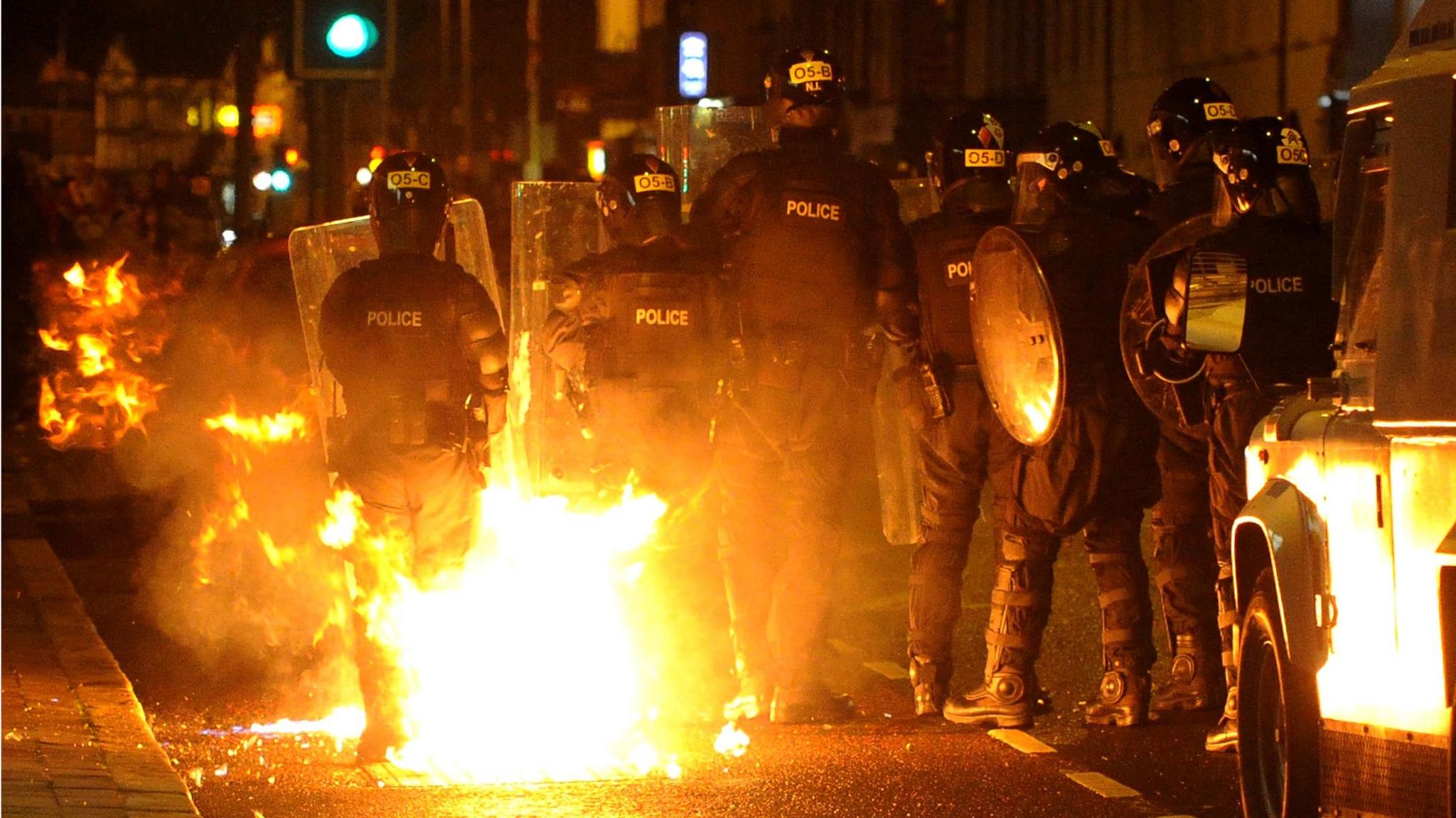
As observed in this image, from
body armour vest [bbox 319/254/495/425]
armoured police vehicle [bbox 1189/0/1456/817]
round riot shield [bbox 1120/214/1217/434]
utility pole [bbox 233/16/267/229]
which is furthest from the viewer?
utility pole [bbox 233/16/267/229]

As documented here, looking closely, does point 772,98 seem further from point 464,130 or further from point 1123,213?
point 464,130

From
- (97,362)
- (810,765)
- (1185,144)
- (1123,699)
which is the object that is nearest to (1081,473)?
(1123,699)

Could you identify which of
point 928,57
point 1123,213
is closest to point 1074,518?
point 1123,213

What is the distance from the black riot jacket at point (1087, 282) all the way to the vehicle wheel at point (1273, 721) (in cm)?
199

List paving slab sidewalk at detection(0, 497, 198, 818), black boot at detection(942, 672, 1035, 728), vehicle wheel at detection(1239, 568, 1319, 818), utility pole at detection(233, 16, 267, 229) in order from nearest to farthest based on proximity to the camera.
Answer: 1. vehicle wheel at detection(1239, 568, 1319, 818)
2. paving slab sidewalk at detection(0, 497, 198, 818)
3. black boot at detection(942, 672, 1035, 728)
4. utility pole at detection(233, 16, 267, 229)

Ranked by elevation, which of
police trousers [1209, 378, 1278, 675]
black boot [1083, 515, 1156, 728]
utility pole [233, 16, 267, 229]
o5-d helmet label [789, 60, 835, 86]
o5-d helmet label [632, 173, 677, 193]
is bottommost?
black boot [1083, 515, 1156, 728]

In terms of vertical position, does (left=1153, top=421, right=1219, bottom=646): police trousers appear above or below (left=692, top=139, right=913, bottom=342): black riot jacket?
below

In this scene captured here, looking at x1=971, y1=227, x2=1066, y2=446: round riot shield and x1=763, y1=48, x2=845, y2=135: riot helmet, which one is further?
x1=763, y1=48, x2=845, y2=135: riot helmet

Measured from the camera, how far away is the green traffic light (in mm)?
12664

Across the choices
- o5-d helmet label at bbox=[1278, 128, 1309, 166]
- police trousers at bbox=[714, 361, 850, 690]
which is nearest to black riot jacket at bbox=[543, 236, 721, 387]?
police trousers at bbox=[714, 361, 850, 690]

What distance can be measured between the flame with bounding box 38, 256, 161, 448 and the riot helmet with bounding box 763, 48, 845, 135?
8.79m

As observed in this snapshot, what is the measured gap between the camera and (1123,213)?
8.45m

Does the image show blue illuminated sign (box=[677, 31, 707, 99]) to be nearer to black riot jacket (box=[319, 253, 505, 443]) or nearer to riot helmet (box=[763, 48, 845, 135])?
riot helmet (box=[763, 48, 845, 135])

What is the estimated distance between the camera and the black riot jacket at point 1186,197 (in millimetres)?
8578
